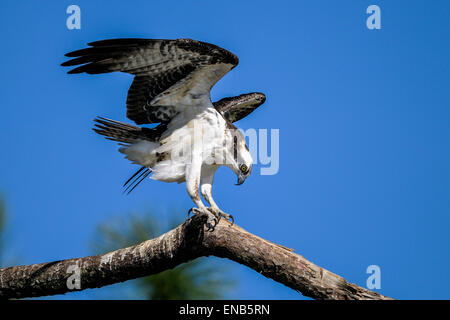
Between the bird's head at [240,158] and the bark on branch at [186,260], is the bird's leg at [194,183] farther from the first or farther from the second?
the bark on branch at [186,260]

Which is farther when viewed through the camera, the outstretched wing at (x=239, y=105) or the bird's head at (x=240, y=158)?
the outstretched wing at (x=239, y=105)

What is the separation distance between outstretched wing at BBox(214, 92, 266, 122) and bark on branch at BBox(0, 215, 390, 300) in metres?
2.84

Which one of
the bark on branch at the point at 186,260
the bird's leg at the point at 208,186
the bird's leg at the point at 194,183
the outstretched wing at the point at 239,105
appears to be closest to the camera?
the bark on branch at the point at 186,260

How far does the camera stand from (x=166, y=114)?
23.1 ft

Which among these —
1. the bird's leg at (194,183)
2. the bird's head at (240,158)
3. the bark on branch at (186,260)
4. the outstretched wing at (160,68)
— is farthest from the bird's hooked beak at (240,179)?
the bark on branch at (186,260)

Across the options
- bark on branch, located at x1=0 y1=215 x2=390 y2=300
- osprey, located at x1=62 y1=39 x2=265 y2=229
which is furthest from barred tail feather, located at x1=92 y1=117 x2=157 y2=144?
bark on branch, located at x1=0 y1=215 x2=390 y2=300

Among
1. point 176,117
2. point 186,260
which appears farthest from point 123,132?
point 186,260

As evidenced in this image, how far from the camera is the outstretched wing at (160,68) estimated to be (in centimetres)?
595

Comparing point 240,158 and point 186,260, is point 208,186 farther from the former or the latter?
point 186,260

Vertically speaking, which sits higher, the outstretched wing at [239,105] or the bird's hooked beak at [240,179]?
the outstretched wing at [239,105]

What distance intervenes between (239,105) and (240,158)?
146cm
